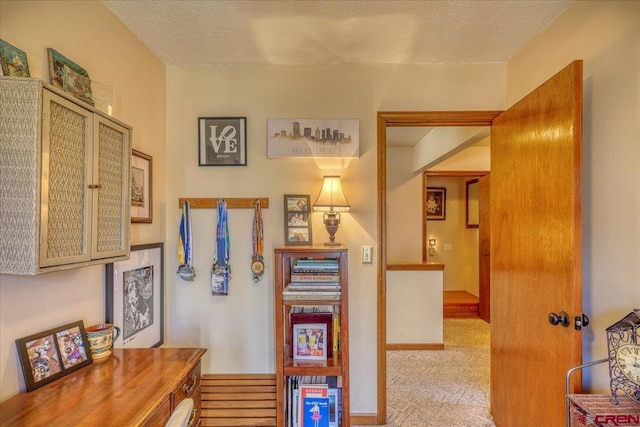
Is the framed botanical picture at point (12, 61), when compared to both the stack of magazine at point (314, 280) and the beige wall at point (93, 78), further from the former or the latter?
the stack of magazine at point (314, 280)

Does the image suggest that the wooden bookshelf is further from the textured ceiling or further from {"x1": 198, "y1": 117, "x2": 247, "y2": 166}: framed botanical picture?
the textured ceiling

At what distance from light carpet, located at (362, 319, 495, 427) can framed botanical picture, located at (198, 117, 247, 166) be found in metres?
2.14

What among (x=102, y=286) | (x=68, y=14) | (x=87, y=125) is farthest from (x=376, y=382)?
(x=68, y=14)

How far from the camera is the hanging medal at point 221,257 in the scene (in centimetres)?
212

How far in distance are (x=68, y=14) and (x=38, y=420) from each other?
158 cm

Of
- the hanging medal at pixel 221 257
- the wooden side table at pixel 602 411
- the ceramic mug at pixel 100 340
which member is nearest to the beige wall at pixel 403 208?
the hanging medal at pixel 221 257

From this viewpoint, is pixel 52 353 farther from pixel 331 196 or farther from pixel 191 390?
pixel 331 196

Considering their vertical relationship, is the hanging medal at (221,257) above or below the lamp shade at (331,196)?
A: below

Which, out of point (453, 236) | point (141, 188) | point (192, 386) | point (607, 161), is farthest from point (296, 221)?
point (453, 236)

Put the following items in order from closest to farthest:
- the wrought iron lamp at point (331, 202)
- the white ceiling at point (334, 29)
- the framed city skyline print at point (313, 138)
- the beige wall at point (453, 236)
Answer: the white ceiling at point (334, 29) < the wrought iron lamp at point (331, 202) < the framed city skyline print at point (313, 138) < the beige wall at point (453, 236)

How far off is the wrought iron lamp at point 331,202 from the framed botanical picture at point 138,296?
1.10 meters

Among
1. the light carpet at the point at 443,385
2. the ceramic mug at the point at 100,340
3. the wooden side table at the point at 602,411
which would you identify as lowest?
the light carpet at the point at 443,385

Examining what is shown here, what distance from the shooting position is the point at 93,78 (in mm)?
1499

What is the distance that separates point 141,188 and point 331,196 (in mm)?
1171
